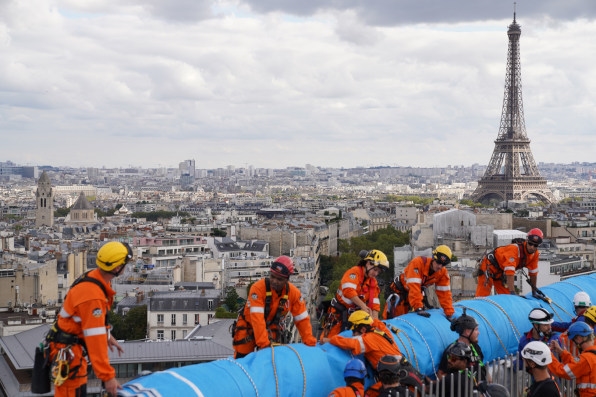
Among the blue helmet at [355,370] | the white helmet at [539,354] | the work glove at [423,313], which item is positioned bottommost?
the blue helmet at [355,370]

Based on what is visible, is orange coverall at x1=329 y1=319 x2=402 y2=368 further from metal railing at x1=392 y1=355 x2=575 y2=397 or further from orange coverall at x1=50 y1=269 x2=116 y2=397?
orange coverall at x1=50 y1=269 x2=116 y2=397

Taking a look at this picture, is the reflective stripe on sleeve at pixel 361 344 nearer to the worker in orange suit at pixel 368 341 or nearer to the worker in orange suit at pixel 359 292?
the worker in orange suit at pixel 368 341

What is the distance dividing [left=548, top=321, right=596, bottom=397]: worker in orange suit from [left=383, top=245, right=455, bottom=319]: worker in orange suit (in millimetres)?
2131

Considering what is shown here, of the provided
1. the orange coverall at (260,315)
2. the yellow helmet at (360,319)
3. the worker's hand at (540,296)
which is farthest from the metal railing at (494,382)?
the worker's hand at (540,296)

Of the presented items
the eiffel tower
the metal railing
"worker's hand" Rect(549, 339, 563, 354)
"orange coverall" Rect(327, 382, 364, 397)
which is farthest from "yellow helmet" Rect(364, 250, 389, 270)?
the eiffel tower

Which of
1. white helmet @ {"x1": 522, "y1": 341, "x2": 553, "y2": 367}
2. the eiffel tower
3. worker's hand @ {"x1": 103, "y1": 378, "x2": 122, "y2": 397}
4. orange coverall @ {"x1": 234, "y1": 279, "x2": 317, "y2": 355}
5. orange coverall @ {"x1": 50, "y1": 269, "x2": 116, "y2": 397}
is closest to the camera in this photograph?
worker's hand @ {"x1": 103, "y1": 378, "x2": 122, "y2": 397}

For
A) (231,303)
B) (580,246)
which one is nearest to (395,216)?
(580,246)

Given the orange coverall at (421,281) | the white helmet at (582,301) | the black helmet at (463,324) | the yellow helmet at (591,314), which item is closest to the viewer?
the black helmet at (463,324)

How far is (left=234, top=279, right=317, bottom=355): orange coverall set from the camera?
9609 millimetres

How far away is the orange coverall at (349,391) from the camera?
8312 mm

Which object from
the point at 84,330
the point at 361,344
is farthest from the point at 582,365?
the point at 84,330

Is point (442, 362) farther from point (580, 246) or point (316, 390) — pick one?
point (580, 246)

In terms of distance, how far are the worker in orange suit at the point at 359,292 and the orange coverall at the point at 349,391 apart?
236 cm

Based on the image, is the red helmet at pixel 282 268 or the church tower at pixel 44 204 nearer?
the red helmet at pixel 282 268
